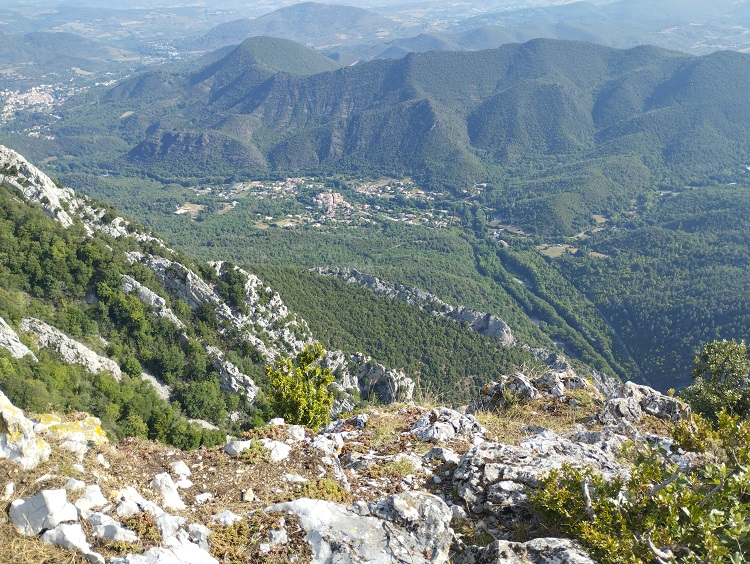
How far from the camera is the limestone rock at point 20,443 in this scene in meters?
11.5

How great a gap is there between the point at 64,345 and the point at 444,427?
112 feet

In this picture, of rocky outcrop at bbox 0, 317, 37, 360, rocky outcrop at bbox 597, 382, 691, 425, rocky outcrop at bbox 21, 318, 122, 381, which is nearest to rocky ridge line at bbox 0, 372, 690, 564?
rocky outcrop at bbox 597, 382, 691, 425

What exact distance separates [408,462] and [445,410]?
492 centimetres

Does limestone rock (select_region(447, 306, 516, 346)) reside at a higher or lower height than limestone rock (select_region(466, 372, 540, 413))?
lower

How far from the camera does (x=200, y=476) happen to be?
46.1ft

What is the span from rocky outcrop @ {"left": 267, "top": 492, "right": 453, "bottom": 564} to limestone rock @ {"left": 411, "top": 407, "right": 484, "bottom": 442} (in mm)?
6288

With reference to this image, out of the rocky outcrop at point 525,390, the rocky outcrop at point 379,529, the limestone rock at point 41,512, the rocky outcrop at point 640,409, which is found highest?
the limestone rock at point 41,512

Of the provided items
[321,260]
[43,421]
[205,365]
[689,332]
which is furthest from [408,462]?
[321,260]

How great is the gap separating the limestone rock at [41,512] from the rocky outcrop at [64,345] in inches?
1312

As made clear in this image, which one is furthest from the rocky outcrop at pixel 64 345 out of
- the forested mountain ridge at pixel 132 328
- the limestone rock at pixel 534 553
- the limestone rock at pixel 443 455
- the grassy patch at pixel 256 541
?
the limestone rock at pixel 534 553

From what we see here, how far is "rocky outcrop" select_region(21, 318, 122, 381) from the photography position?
39406mm

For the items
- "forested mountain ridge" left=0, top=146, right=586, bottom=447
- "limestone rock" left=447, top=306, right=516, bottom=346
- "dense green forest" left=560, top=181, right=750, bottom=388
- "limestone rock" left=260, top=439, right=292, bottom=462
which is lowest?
"dense green forest" left=560, top=181, right=750, bottom=388

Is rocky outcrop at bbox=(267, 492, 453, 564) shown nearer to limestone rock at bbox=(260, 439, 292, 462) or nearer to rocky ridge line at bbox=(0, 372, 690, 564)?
rocky ridge line at bbox=(0, 372, 690, 564)

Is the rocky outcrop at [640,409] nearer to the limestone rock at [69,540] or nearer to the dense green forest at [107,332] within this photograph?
the limestone rock at [69,540]
